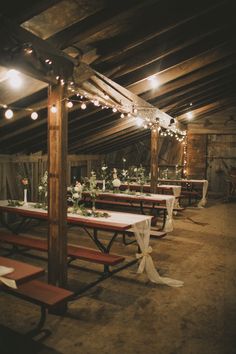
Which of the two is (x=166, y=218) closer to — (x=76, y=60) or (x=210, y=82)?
(x=210, y=82)

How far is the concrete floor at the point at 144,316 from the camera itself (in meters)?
3.04

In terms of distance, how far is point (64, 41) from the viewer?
12.4ft

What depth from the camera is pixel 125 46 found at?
4469 mm

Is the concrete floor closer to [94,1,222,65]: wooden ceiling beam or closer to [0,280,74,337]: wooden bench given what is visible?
[0,280,74,337]: wooden bench

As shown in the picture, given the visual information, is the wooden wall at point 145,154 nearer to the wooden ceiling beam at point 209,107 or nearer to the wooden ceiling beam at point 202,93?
the wooden ceiling beam at point 209,107

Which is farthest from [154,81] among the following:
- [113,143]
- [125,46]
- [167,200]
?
[113,143]

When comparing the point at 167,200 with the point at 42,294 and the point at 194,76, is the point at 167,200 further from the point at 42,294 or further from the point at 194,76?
the point at 42,294

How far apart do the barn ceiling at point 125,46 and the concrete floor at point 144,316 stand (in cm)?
283

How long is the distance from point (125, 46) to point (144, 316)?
137 inches

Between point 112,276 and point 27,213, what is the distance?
1.88 meters

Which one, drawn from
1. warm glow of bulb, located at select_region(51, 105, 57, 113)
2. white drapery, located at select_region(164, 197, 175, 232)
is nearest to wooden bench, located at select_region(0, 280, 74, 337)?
warm glow of bulb, located at select_region(51, 105, 57, 113)

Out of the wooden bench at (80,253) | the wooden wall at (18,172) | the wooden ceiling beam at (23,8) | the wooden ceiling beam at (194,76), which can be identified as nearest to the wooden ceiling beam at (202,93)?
the wooden ceiling beam at (194,76)

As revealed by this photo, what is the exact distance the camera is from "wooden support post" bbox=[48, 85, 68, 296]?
369 cm

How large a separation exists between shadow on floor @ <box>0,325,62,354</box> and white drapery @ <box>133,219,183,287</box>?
2.01m
